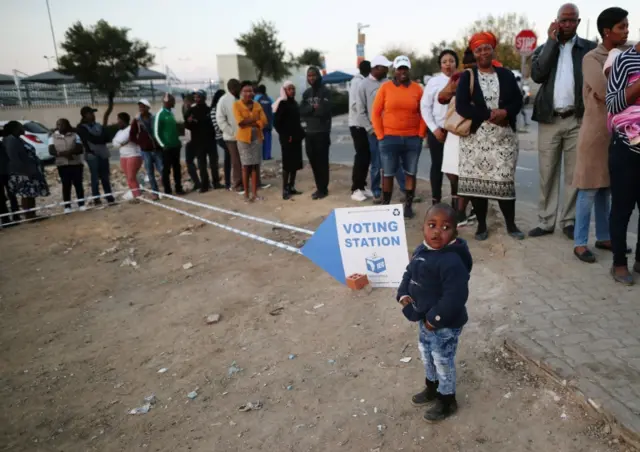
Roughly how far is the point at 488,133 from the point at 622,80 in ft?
4.87

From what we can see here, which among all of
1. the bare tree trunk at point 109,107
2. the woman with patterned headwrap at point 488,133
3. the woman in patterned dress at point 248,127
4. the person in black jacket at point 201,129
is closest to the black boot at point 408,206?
the woman with patterned headwrap at point 488,133

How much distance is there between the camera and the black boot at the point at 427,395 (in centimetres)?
294

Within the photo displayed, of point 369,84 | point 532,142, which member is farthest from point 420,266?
point 532,142

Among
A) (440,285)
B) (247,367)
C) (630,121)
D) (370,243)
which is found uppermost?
(630,121)

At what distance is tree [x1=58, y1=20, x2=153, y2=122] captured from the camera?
27.8m

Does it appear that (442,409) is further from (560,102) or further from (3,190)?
(3,190)

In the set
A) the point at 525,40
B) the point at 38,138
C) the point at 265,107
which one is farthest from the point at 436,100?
the point at 38,138

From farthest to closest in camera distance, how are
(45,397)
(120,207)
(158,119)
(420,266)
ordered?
(120,207), (158,119), (45,397), (420,266)

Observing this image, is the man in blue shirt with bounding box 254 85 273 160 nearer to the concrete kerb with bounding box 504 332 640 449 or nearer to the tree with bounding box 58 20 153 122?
the concrete kerb with bounding box 504 332 640 449

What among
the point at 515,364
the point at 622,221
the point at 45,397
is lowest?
the point at 45,397

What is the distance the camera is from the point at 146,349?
4.14 meters

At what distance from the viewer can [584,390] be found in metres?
2.81

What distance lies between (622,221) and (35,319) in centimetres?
554

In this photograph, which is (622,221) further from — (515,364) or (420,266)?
(420,266)
